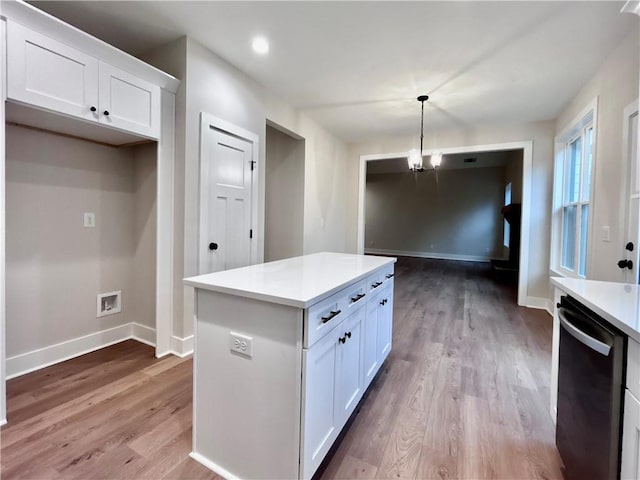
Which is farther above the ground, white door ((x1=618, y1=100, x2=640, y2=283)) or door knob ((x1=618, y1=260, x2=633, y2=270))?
white door ((x1=618, y1=100, x2=640, y2=283))

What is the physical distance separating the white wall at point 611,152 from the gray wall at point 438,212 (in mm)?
6538

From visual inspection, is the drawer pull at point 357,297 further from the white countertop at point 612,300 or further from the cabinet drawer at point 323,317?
the white countertop at point 612,300

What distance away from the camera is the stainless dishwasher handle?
3.19 feet

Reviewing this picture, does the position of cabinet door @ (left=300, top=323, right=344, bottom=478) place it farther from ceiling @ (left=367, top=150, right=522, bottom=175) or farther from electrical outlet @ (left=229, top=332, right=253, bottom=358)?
ceiling @ (left=367, top=150, right=522, bottom=175)

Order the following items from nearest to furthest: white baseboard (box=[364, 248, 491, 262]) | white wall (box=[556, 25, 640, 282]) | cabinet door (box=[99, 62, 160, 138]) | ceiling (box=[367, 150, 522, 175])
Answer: cabinet door (box=[99, 62, 160, 138]) → white wall (box=[556, 25, 640, 282]) → ceiling (box=[367, 150, 522, 175]) → white baseboard (box=[364, 248, 491, 262])

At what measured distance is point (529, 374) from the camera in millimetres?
2299

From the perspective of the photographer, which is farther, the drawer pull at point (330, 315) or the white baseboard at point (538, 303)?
the white baseboard at point (538, 303)

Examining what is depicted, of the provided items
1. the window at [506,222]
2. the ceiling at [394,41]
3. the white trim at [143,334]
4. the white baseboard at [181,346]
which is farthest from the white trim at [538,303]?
the white trim at [143,334]

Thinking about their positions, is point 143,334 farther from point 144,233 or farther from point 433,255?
point 433,255

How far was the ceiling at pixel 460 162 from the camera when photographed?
7.66 meters

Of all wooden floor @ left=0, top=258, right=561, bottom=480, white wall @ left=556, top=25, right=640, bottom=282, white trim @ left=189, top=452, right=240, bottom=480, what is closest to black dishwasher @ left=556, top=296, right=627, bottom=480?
wooden floor @ left=0, top=258, right=561, bottom=480

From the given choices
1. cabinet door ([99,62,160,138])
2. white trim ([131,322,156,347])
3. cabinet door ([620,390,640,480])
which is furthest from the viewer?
white trim ([131,322,156,347])

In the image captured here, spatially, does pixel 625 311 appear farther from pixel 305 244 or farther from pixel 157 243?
pixel 305 244

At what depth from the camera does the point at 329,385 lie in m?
1.34
